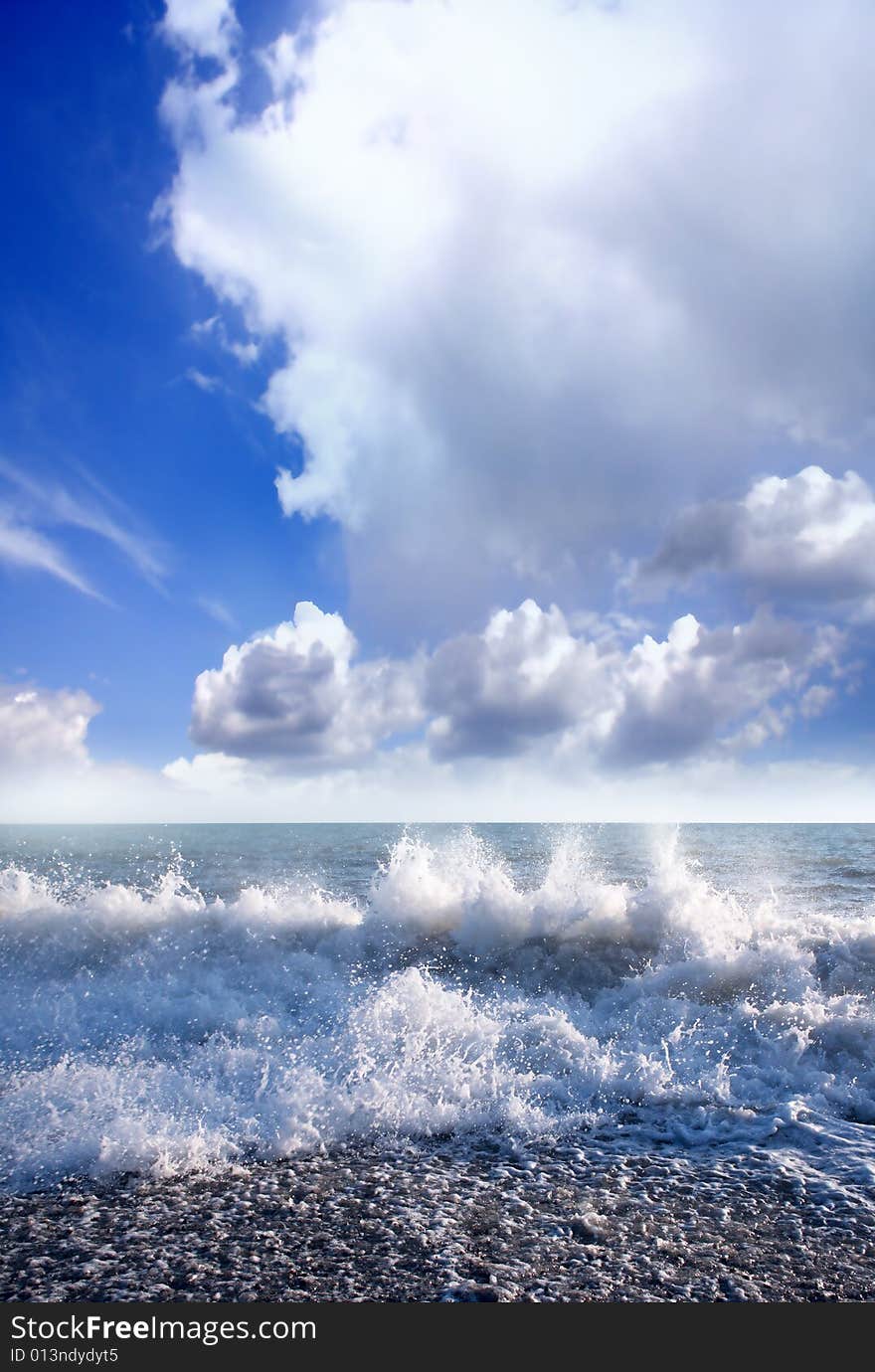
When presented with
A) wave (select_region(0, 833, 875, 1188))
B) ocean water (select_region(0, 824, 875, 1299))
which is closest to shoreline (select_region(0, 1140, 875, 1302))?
ocean water (select_region(0, 824, 875, 1299))

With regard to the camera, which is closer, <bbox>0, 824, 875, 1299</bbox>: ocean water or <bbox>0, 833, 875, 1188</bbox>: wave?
<bbox>0, 824, 875, 1299</bbox>: ocean water

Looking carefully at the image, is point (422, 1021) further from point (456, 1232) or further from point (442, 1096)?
point (456, 1232)

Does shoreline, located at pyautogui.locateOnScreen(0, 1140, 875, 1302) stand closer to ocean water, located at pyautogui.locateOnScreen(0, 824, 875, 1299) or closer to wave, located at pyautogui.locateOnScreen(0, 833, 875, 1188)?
ocean water, located at pyautogui.locateOnScreen(0, 824, 875, 1299)

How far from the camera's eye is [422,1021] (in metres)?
9.95

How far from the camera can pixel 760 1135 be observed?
761 cm

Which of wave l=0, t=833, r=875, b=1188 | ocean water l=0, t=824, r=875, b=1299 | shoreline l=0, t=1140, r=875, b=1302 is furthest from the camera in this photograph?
wave l=0, t=833, r=875, b=1188

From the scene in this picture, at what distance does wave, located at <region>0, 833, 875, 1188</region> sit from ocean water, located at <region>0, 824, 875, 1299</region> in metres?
0.05

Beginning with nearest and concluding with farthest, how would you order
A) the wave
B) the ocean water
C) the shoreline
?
the shoreline < the ocean water < the wave

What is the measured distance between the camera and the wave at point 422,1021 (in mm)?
7789

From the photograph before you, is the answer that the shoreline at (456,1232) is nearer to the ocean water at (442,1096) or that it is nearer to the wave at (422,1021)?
the ocean water at (442,1096)

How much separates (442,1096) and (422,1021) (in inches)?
66.8

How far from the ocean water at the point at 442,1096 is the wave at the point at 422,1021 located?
5 cm

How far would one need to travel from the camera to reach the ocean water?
5.49 m

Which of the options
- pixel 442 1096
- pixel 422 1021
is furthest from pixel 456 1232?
pixel 422 1021
